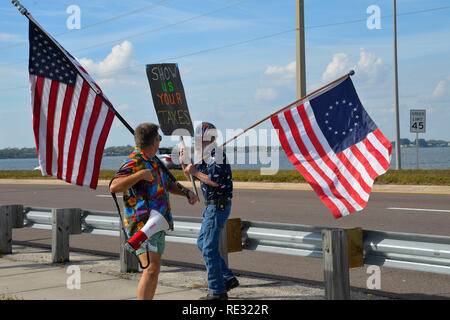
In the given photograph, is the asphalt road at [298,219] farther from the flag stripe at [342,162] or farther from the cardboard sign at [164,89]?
the cardboard sign at [164,89]

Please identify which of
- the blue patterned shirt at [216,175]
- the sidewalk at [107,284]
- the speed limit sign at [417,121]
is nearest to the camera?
the blue patterned shirt at [216,175]

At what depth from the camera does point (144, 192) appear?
16.8ft

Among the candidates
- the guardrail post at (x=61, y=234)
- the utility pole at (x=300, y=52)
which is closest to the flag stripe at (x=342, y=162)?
the guardrail post at (x=61, y=234)

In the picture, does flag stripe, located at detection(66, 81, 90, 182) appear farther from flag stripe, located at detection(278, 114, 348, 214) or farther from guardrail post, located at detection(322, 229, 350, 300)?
guardrail post, located at detection(322, 229, 350, 300)

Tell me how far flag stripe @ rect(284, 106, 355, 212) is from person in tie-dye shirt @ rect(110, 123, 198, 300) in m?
1.60

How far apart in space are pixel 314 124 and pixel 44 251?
17.5 ft

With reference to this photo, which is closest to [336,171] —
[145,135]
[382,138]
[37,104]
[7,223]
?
[382,138]

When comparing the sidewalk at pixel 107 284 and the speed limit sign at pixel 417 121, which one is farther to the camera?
the speed limit sign at pixel 417 121

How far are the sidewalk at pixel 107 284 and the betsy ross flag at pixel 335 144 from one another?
1.21 metres

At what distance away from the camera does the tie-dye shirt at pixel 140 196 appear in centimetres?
511

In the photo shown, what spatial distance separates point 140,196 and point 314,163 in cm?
194

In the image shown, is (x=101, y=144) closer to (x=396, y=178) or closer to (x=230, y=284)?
(x=230, y=284)
